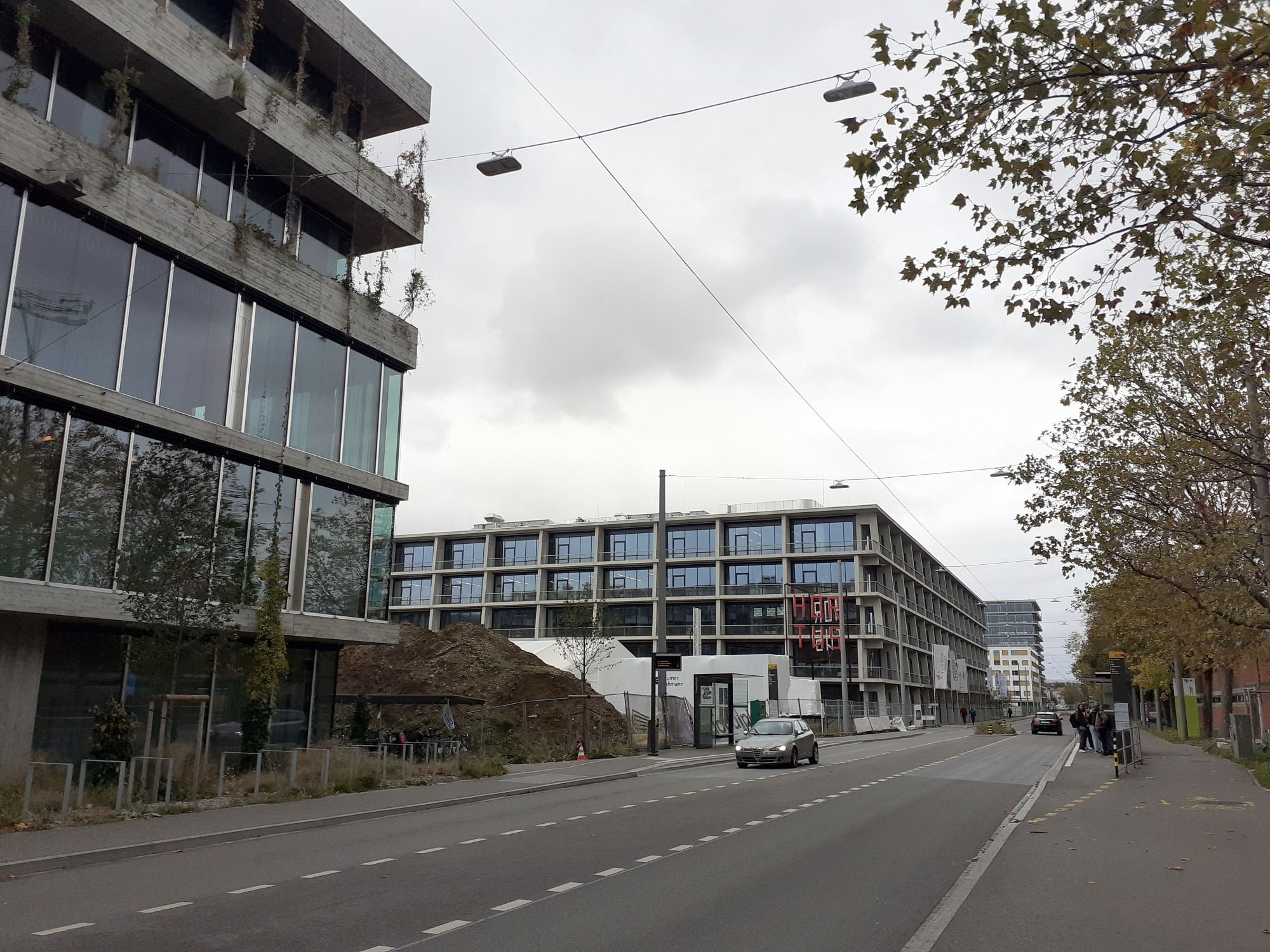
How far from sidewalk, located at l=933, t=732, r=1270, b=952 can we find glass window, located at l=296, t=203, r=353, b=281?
2032 centimetres

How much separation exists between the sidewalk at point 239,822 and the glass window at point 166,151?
41.7 feet

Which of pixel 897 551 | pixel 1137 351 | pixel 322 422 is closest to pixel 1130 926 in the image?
pixel 1137 351

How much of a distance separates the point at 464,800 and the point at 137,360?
10.6 meters

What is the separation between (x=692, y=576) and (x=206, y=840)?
69555 millimetres

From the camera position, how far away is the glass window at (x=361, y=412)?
24625 millimetres

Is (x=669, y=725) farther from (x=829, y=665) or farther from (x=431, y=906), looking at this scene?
(x=829, y=665)

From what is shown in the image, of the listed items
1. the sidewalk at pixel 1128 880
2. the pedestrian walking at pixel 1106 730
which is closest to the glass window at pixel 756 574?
the pedestrian walking at pixel 1106 730

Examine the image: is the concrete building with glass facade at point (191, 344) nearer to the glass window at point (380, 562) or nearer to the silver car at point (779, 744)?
the glass window at point (380, 562)

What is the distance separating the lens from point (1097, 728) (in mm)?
34156

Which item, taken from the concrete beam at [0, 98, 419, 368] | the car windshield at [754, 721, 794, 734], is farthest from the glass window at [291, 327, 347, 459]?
the car windshield at [754, 721, 794, 734]

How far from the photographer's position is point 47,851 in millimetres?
10922

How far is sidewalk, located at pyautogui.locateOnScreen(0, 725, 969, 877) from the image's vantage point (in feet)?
35.9

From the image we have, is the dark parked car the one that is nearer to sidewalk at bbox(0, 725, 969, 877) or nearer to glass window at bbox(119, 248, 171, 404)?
sidewalk at bbox(0, 725, 969, 877)

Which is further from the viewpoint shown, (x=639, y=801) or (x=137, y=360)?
(x=137, y=360)
